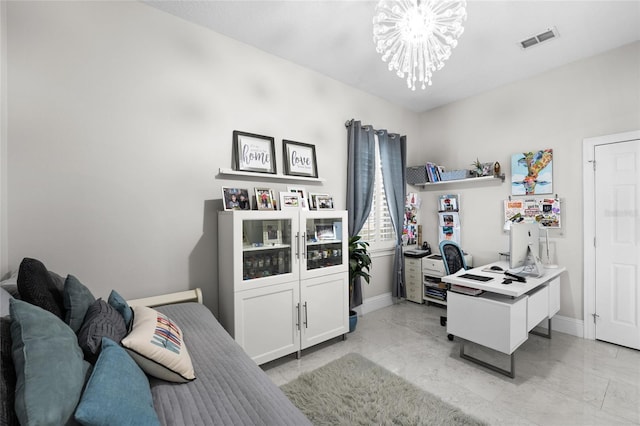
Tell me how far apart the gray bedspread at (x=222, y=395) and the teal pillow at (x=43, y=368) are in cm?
36

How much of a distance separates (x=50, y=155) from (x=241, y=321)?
1741 mm

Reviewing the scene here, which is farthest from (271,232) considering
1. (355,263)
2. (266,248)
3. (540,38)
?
(540,38)

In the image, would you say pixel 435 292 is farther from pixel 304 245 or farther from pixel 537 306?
pixel 304 245

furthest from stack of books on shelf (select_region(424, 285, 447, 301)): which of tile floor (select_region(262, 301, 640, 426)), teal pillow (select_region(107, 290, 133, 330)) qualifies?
teal pillow (select_region(107, 290, 133, 330))

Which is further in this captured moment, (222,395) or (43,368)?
(222,395)

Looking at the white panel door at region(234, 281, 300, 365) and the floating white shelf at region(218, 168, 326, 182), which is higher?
the floating white shelf at region(218, 168, 326, 182)

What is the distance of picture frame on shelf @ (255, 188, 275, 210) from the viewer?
102 inches

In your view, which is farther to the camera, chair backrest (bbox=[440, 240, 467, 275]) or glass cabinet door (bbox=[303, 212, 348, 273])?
chair backrest (bbox=[440, 240, 467, 275])

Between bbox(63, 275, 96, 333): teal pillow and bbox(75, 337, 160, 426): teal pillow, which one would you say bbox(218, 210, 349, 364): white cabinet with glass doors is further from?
bbox(75, 337, 160, 426): teal pillow

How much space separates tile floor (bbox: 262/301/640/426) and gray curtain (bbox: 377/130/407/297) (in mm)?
769

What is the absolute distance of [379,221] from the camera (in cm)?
394

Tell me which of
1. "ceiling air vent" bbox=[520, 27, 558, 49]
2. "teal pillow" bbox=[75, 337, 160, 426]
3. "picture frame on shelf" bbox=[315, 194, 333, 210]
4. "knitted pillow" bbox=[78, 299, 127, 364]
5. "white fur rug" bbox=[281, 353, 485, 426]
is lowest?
"white fur rug" bbox=[281, 353, 485, 426]

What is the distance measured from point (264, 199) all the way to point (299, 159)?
0.68m

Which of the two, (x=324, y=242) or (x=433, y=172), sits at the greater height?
(x=433, y=172)
